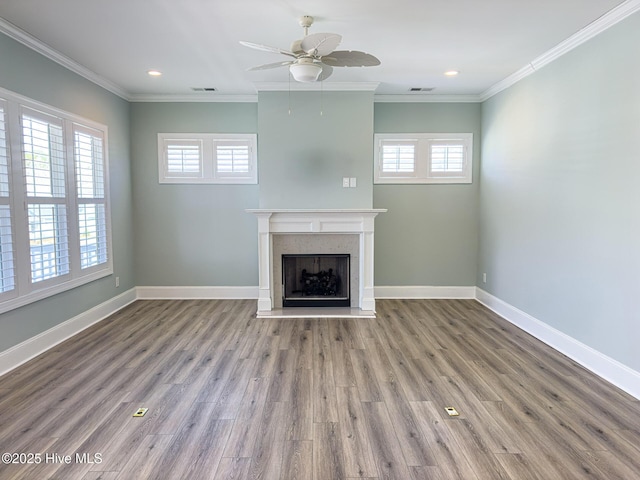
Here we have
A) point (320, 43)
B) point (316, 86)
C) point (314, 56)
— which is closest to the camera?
point (320, 43)

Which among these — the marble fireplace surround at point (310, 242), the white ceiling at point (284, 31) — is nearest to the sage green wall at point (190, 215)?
the marble fireplace surround at point (310, 242)

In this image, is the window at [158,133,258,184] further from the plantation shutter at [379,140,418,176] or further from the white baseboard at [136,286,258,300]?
the plantation shutter at [379,140,418,176]

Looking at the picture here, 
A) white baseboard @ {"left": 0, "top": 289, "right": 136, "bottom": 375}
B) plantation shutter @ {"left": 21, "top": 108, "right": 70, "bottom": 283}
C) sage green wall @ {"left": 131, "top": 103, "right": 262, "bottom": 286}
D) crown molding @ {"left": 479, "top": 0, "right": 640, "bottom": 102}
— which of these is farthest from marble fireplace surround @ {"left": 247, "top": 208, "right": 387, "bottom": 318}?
crown molding @ {"left": 479, "top": 0, "right": 640, "bottom": 102}

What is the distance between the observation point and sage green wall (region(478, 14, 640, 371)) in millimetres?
2791

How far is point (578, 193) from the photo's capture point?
332cm

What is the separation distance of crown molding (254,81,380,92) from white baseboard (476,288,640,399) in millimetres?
3211

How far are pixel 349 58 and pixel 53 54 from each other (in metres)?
2.95

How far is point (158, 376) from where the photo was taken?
3020mm

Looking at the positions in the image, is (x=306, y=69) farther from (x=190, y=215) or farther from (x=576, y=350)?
(x=576, y=350)

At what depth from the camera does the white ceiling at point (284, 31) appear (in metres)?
2.76

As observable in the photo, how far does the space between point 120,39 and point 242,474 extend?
3.62 metres

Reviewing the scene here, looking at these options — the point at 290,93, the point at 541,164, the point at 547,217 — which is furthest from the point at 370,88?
the point at 547,217

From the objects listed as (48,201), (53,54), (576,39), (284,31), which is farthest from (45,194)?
(576,39)

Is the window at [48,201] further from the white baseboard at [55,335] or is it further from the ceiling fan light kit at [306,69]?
the ceiling fan light kit at [306,69]
